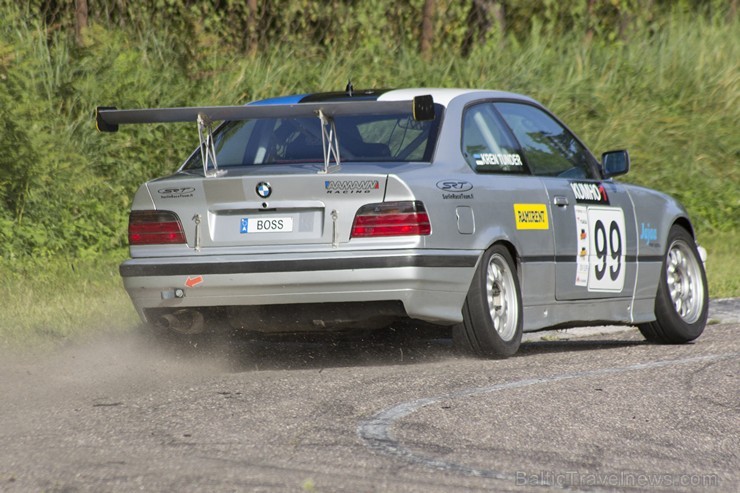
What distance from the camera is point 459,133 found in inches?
304

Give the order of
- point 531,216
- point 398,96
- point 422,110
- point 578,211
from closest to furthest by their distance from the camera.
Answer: point 422,110
point 531,216
point 398,96
point 578,211

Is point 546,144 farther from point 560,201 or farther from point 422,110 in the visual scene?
point 422,110

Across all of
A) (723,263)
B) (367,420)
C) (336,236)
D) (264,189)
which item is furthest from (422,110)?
(723,263)

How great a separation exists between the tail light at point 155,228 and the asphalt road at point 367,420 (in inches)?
27.9

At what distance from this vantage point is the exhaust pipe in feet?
24.6

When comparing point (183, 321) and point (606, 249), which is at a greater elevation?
point (606, 249)

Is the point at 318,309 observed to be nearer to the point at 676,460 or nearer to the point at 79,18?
the point at 676,460

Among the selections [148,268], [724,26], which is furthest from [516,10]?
[148,268]

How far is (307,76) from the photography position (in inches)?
654

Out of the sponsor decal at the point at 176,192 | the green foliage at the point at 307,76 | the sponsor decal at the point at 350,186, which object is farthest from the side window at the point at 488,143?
the green foliage at the point at 307,76

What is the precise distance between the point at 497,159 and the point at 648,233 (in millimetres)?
1592

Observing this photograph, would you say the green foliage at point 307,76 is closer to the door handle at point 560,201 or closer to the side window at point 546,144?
the side window at point 546,144

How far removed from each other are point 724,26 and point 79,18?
1062 centimetres

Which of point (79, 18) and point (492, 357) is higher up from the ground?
point (79, 18)
